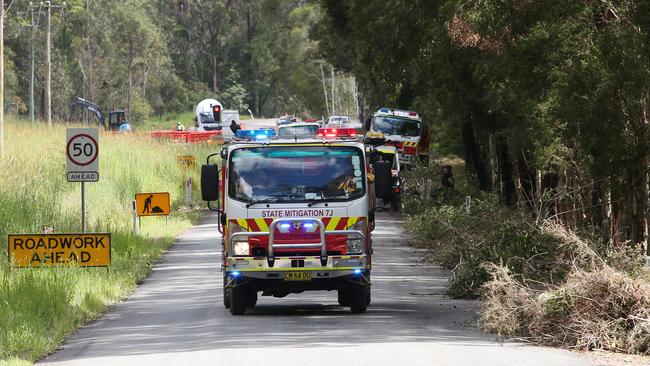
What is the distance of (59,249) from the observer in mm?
22625

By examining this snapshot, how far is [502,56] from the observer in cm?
2633

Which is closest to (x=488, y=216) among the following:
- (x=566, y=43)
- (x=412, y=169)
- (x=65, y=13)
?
(x=566, y=43)

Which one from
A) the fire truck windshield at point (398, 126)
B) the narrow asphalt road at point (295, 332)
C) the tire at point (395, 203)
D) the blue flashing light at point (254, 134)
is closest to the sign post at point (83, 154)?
the narrow asphalt road at point (295, 332)

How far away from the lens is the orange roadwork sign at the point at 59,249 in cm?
2227

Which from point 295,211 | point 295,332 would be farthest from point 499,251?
point 295,332

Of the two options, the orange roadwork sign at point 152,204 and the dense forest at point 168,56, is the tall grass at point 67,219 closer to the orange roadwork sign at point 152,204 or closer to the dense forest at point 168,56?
the orange roadwork sign at point 152,204

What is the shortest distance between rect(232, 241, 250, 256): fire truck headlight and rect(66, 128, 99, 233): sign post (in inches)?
→ 294

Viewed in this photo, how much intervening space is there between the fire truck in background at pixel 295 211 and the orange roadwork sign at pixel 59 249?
4.42m

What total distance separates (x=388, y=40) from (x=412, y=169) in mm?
16332

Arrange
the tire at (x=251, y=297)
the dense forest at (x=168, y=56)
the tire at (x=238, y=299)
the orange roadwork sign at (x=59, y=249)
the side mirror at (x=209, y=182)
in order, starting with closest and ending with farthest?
the side mirror at (x=209, y=182) < the tire at (x=238, y=299) < the tire at (x=251, y=297) < the orange roadwork sign at (x=59, y=249) < the dense forest at (x=168, y=56)

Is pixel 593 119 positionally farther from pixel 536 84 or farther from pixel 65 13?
pixel 65 13

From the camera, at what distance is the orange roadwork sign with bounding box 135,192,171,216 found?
33.9 metres

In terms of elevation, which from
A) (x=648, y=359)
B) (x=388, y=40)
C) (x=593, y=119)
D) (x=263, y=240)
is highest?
(x=388, y=40)

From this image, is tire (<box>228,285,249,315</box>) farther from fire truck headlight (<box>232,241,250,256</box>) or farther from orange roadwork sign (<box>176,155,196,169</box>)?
orange roadwork sign (<box>176,155,196,169</box>)
